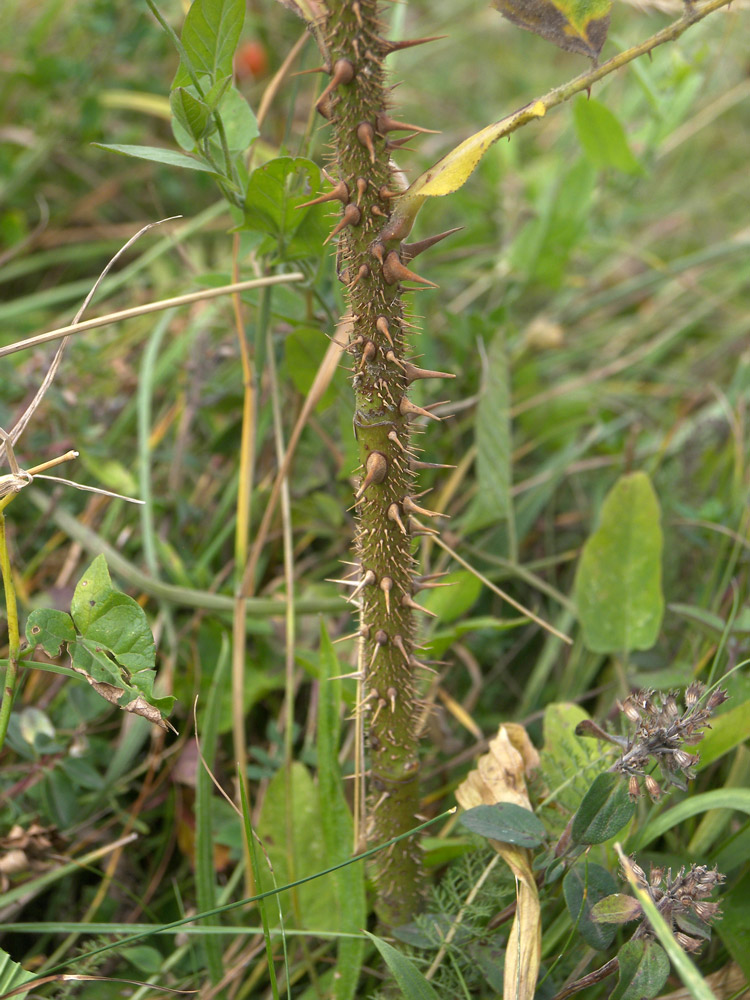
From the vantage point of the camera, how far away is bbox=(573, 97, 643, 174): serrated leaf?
164 centimetres

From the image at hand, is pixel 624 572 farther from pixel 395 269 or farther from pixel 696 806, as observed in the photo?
pixel 395 269

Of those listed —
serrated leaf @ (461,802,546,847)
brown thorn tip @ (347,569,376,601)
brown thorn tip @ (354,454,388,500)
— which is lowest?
serrated leaf @ (461,802,546,847)

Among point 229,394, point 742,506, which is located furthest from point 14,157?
point 742,506

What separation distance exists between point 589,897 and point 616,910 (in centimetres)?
6

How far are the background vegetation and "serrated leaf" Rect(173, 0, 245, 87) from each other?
170 mm

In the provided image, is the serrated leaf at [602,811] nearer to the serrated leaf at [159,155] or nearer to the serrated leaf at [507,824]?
the serrated leaf at [507,824]

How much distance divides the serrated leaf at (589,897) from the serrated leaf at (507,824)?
5cm

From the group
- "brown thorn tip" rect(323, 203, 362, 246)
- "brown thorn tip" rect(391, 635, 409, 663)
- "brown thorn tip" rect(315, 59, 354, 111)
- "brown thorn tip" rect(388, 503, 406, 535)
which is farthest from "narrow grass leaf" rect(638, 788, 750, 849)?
"brown thorn tip" rect(315, 59, 354, 111)

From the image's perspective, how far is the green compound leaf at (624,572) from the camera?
128 cm

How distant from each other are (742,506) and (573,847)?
2.84 feet

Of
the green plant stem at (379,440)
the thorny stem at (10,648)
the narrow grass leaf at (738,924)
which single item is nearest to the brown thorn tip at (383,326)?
the green plant stem at (379,440)

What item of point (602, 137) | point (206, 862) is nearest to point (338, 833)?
point (206, 862)

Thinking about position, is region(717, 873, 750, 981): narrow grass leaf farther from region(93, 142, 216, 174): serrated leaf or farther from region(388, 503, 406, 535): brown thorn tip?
region(93, 142, 216, 174): serrated leaf

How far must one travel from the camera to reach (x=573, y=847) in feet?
2.92
